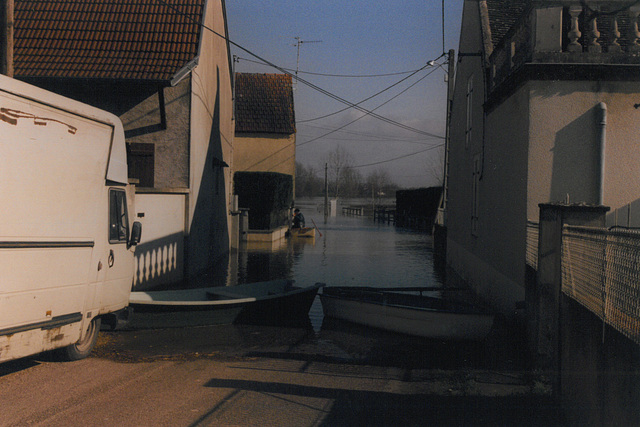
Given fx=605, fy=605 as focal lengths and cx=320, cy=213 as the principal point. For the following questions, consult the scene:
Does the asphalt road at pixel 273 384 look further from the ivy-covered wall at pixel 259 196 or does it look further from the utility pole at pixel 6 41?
the ivy-covered wall at pixel 259 196

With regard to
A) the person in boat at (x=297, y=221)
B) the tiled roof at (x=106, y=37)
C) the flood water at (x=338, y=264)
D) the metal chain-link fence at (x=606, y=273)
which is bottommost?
the flood water at (x=338, y=264)

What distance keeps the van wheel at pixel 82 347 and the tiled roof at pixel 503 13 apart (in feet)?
38.6

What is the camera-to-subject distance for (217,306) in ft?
33.5

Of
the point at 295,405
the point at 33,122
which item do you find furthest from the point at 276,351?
the point at 33,122

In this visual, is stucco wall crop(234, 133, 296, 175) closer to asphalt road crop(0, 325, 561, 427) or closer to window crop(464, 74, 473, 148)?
window crop(464, 74, 473, 148)

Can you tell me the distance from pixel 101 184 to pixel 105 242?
2.51ft

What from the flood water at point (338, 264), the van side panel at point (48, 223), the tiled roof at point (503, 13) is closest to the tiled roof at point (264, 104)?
the flood water at point (338, 264)

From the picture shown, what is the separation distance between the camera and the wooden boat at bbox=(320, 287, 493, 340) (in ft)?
31.4

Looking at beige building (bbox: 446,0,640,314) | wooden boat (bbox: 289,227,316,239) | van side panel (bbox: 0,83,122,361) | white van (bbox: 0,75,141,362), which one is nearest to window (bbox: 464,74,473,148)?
beige building (bbox: 446,0,640,314)

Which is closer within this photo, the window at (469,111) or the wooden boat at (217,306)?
the wooden boat at (217,306)

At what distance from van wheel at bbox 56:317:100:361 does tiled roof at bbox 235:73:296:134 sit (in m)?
33.2

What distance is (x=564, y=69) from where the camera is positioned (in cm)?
996

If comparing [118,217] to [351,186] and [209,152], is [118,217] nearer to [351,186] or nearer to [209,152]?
[209,152]

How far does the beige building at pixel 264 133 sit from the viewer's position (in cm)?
4078
